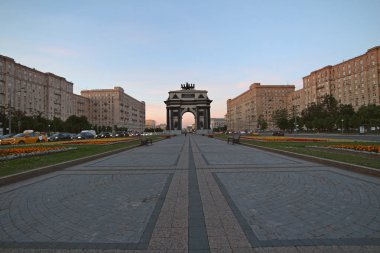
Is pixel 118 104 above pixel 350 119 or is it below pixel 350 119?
above

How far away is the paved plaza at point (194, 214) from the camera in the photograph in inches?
125

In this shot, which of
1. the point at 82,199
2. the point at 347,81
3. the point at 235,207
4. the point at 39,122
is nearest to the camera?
the point at 235,207

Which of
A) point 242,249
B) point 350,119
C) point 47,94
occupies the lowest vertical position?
point 242,249

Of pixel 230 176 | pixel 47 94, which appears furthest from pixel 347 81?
pixel 47 94

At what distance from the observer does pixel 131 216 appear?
4.17 metres

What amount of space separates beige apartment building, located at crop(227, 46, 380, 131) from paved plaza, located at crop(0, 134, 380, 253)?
93.3m

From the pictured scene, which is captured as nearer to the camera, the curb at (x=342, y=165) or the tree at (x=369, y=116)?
the curb at (x=342, y=165)

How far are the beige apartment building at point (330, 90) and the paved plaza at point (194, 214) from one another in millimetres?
93332

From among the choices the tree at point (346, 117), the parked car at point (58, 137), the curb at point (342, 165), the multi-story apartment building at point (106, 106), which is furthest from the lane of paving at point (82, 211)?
the multi-story apartment building at point (106, 106)

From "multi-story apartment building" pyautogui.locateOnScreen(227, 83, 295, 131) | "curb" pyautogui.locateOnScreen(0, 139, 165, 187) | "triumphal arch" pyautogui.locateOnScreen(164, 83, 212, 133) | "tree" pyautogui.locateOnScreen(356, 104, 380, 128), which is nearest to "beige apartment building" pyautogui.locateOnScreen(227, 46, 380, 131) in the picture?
"multi-story apartment building" pyautogui.locateOnScreen(227, 83, 295, 131)

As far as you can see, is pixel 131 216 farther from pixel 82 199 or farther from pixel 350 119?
pixel 350 119

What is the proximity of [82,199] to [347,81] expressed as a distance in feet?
354

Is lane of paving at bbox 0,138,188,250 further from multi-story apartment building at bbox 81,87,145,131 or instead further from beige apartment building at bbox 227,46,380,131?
multi-story apartment building at bbox 81,87,145,131

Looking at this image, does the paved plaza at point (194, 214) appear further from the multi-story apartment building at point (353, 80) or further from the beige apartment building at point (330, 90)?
the multi-story apartment building at point (353, 80)
